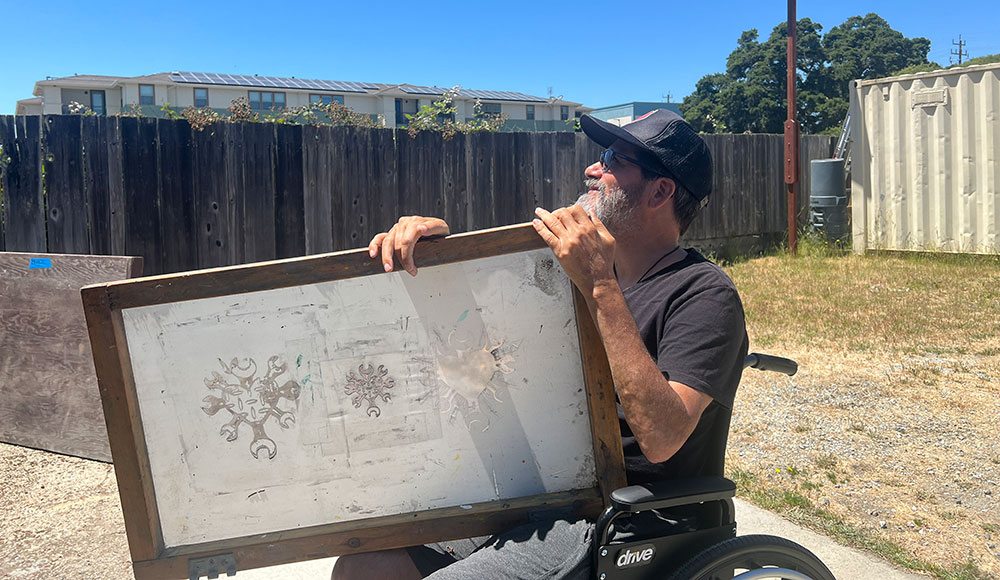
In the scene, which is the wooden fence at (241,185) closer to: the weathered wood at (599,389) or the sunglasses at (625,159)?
the sunglasses at (625,159)

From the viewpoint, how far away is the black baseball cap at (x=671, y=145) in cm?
211

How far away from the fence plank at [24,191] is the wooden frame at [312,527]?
4.40 m

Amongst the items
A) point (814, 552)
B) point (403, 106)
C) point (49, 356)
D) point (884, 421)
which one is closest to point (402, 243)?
point (814, 552)

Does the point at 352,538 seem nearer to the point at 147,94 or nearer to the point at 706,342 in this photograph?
the point at 706,342

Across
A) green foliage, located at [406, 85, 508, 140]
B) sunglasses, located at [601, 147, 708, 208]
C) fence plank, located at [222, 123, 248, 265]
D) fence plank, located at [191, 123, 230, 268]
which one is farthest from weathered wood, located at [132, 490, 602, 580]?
green foliage, located at [406, 85, 508, 140]

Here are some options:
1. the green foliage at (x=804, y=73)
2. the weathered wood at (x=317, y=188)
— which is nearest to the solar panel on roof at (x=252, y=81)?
the green foliage at (x=804, y=73)

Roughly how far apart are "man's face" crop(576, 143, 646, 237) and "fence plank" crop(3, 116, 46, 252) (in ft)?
15.1

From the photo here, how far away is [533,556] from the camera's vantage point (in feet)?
5.55

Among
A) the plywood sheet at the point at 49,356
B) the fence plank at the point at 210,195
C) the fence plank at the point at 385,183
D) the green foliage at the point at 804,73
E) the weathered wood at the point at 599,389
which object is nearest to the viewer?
the weathered wood at the point at 599,389

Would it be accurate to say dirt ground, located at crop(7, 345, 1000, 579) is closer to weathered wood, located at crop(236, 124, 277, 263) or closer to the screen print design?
the screen print design

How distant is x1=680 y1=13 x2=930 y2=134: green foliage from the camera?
1870 inches

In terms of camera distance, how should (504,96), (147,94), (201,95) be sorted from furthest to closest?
(504,96), (147,94), (201,95)

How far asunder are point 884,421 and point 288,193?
4.70 m

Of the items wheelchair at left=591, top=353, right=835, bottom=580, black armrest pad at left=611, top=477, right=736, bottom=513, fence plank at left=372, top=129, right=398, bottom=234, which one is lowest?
wheelchair at left=591, top=353, right=835, bottom=580
